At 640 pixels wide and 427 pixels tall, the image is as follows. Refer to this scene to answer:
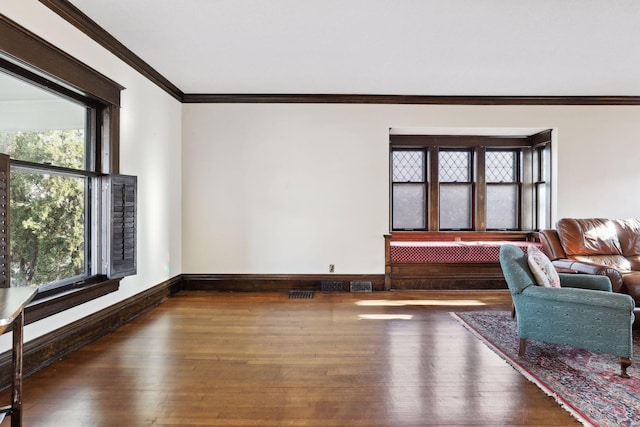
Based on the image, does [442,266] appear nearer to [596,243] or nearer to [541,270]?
[596,243]

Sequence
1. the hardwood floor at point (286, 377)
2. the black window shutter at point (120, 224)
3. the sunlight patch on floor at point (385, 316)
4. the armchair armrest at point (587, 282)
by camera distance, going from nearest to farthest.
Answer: the hardwood floor at point (286, 377) → the armchair armrest at point (587, 282) → the black window shutter at point (120, 224) → the sunlight patch on floor at point (385, 316)

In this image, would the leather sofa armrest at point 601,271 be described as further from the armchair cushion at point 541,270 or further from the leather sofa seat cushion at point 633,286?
the armchair cushion at point 541,270

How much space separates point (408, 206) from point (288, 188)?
6.58ft

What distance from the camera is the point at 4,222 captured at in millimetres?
2137

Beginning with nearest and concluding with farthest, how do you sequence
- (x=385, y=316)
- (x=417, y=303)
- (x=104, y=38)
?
(x=104, y=38)
(x=385, y=316)
(x=417, y=303)

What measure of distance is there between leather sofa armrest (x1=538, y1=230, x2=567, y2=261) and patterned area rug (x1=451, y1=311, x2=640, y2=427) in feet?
3.42

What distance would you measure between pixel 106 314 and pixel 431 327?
3057 mm

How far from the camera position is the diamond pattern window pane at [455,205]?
582 cm

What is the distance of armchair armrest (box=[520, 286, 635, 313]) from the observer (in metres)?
2.42

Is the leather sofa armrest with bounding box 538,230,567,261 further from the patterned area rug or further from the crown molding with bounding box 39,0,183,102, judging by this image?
the crown molding with bounding box 39,0,183,102

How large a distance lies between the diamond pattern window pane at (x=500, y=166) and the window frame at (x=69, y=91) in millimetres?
5215

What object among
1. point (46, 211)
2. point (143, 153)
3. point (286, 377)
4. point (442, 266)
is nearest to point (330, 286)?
point (442, 266)

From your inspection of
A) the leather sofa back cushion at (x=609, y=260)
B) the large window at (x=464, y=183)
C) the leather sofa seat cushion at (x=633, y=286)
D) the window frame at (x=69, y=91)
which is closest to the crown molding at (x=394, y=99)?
the large window at (x=464, y=183)

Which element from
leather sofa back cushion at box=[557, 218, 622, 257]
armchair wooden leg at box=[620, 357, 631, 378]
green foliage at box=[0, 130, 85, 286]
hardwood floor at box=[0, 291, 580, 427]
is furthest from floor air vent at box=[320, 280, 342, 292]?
armchair wooden leg at box=[620, 357, 631, 378]
